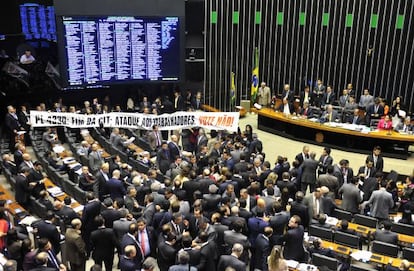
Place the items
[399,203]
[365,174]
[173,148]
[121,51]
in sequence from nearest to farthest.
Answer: [399,203] → [365,174] → [173,148] → [121,51]

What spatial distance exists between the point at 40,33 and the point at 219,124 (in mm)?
6920

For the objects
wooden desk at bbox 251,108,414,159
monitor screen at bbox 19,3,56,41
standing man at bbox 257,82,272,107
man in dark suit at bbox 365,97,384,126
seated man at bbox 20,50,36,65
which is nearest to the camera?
wooden desk at bbox 251,108,414,159

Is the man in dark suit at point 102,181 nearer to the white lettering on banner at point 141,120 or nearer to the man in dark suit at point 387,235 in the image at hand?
the white lettering on banner at point 141,120

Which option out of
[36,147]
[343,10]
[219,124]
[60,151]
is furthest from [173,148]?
[343,10]

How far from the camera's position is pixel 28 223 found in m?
8.11

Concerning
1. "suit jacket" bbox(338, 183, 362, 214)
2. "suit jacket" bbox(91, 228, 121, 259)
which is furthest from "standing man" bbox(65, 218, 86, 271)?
"suit jacket" bbox(338, 183, 362, 214)

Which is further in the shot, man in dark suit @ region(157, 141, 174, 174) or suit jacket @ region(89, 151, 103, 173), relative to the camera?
man in dark suit @ region(157, 141, 174, 174)

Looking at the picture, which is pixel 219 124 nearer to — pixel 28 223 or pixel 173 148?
pixel 173 148

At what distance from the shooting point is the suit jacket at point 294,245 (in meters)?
7.16

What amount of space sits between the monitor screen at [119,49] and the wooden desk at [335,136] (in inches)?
142

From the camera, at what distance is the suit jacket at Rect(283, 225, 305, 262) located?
716 cm

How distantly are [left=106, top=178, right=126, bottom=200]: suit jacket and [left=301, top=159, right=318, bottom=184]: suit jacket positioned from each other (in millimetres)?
3859

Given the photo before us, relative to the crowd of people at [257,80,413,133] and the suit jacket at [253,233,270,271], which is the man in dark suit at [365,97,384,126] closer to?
the crowd of people at [257,80,413,133]

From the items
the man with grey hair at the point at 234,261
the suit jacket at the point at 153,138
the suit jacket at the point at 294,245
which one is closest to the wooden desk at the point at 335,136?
the suit jacket at the point at 153,138
